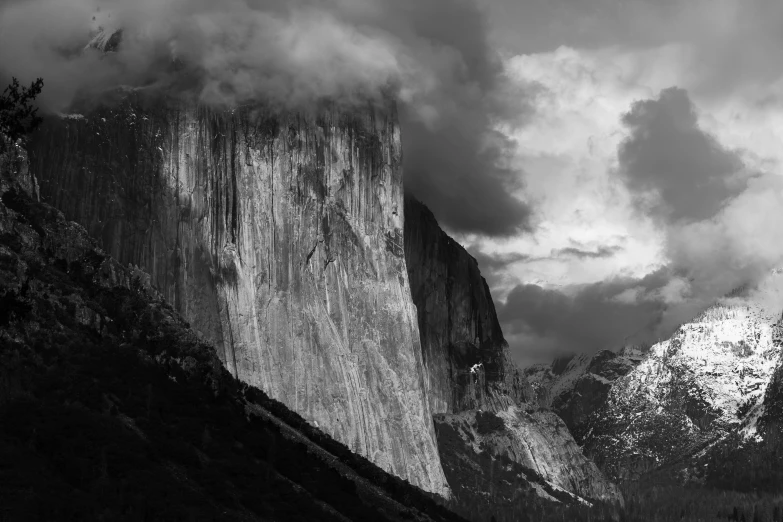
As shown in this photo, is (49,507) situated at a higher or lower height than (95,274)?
lower

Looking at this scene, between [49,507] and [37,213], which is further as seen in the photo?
[37,213]

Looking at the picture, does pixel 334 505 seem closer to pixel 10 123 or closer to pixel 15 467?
pixel 15 467

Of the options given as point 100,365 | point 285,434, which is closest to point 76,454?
point 100,365

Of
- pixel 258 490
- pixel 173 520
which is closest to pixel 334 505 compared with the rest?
pixel 258 490

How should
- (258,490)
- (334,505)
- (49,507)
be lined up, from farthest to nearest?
(334,505)
(258,490)
(49,507)

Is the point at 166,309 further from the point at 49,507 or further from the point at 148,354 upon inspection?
the point at 49,507

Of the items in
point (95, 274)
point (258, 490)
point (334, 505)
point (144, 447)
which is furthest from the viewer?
point (95, 274)

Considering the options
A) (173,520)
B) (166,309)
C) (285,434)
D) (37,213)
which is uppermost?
(37,213)
